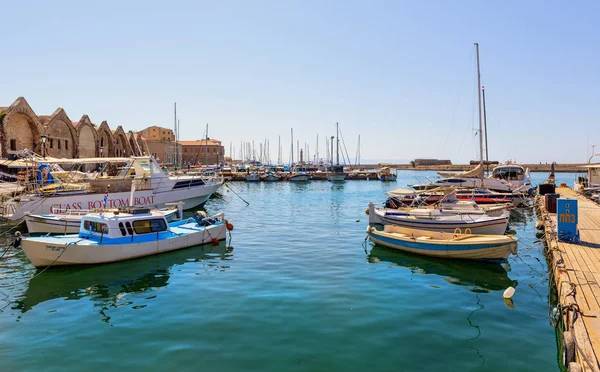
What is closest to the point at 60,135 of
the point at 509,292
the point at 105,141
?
the point at 105,141

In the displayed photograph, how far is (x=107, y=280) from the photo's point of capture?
1694 centimetres

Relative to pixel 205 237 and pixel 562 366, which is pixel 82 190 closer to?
pixel 205 237

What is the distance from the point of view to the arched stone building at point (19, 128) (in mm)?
53438

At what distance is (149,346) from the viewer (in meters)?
10.8

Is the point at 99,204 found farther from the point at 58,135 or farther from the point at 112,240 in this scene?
the point at 58,135

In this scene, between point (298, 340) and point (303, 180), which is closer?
point (298, 340)

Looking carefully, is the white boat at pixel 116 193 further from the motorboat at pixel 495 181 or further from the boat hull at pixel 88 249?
the motorboat at pixel 495 181

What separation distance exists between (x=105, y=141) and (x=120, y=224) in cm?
6822

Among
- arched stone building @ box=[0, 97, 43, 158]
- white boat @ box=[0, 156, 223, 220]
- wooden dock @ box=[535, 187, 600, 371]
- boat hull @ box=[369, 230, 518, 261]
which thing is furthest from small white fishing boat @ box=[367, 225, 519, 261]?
arched stone building @ box=[0, 97, 43, 158]

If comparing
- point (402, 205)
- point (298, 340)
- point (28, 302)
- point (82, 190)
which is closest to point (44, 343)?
point (28, 302)

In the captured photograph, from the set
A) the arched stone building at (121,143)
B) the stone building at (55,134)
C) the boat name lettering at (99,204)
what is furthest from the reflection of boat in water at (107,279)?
the arched stone building at (121,143)

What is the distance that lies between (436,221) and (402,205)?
8.83 meters

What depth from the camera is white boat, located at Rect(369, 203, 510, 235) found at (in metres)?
22.7

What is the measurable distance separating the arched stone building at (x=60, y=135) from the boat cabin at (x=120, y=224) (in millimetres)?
47973
